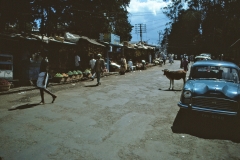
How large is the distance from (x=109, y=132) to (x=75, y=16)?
26.6m

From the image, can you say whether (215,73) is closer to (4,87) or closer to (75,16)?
(4,87)

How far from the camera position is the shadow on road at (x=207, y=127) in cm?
632

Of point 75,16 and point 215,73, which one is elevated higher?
point 75,16

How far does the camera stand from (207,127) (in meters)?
7.04

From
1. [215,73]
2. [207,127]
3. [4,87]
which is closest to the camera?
[207,127]

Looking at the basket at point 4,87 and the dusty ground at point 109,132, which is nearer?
the dusty ground at point 109,132

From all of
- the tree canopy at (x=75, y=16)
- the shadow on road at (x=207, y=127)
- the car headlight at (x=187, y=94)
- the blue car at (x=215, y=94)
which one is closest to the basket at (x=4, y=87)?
the shadow on road at (x=207, y=127)

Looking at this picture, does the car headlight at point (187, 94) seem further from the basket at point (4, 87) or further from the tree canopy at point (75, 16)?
the tree canopy at point (75, 16)

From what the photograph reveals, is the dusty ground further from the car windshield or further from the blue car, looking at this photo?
the car windshield

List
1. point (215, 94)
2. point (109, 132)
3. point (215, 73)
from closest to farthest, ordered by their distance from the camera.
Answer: point (109, 132) < point (215, 94) < point (215, 73)

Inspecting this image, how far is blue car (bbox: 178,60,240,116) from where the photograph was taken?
258 inches

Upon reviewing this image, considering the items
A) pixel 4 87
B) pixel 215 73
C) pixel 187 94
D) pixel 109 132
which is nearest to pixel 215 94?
pixel 187 94

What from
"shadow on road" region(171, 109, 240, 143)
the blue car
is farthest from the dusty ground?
the blue car

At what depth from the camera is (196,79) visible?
8.08m
